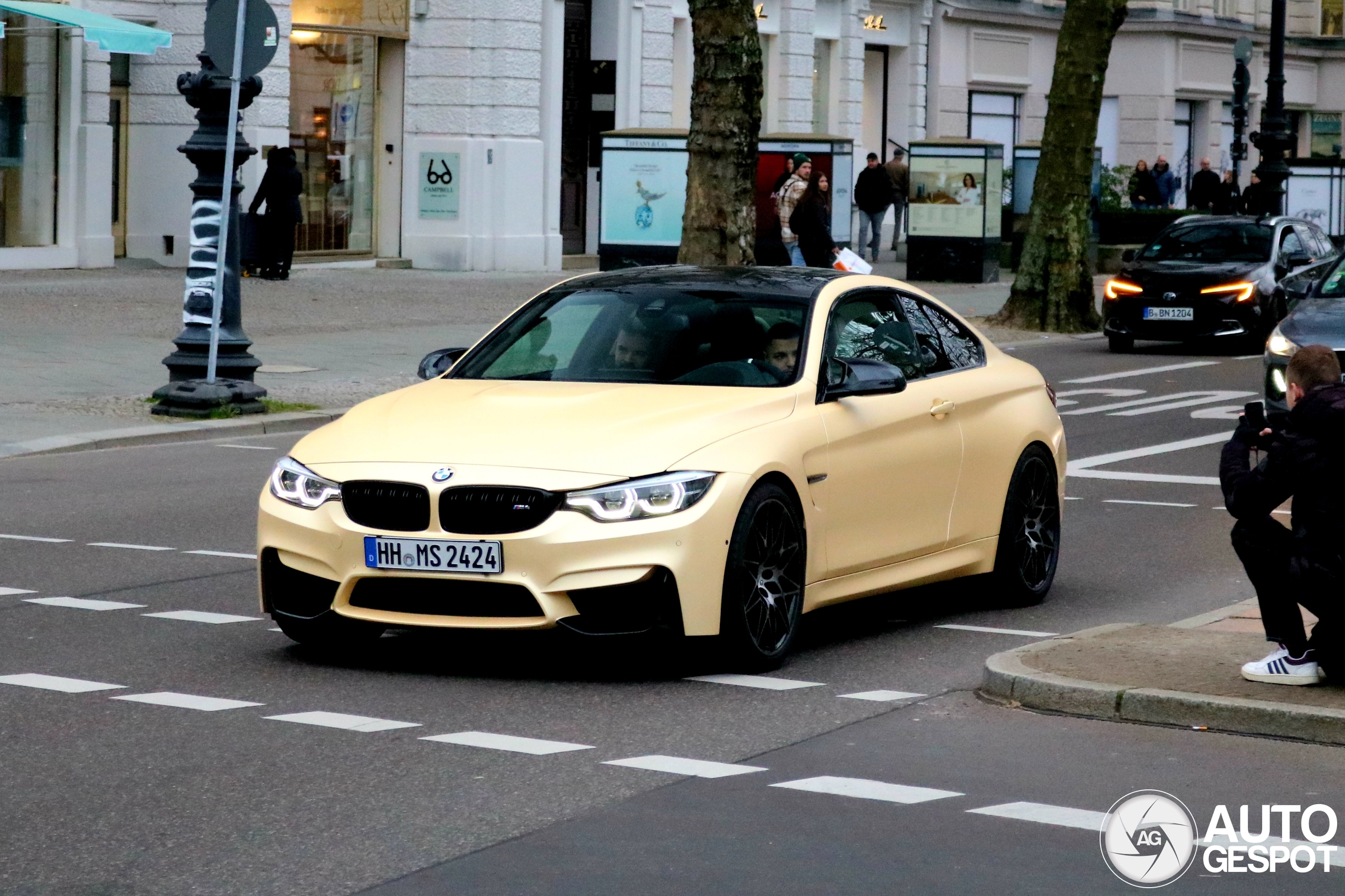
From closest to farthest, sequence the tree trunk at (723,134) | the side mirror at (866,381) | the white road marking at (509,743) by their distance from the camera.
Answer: the white road marking at (509,743) < the side mirror at (866,381) < the tree trunk at (723,134)

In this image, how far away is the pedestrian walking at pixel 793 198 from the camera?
29.5m

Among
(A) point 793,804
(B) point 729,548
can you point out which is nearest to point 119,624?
(B) point 729,548

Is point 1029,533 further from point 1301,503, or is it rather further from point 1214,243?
point 1214,243

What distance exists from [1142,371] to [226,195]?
34.5 ft

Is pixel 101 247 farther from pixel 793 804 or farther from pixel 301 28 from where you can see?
pixel 793 804

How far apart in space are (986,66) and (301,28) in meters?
21.5

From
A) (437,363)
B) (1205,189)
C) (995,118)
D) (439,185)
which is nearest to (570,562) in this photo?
(437,363)

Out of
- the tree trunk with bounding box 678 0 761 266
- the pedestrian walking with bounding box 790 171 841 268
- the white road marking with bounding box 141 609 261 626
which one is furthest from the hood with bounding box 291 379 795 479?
the pedestrian walking with bounding box 790 171 841 268

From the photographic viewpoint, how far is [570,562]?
7.44m

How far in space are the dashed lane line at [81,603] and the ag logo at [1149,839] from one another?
4679mm

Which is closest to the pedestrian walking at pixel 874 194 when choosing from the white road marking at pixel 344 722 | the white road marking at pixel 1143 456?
the white road marking at pixel 1143 456

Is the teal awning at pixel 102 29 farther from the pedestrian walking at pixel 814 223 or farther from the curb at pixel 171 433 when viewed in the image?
the curb at pixel 171 433

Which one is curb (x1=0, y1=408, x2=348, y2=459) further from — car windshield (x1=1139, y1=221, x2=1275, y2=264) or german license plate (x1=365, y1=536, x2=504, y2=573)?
car windshield (x1=1139, y1=221, x2=1275, y2=264)

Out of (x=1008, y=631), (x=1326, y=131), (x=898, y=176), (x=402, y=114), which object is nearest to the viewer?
(x=1008, y=631)
